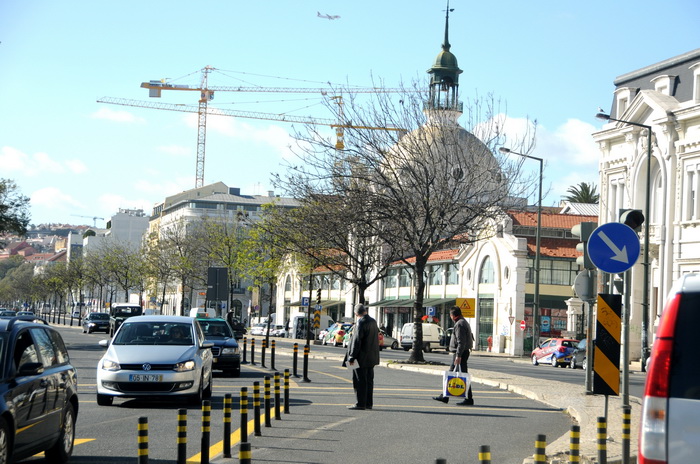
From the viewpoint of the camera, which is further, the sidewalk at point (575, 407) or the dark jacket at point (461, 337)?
the dark jacket at point (461, 337)

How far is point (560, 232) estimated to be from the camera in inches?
2771

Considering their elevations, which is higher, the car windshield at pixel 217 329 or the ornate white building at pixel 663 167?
the ornate white building at pixel 663 167

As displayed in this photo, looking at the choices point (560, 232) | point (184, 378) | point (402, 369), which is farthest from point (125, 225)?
point (184, 378)

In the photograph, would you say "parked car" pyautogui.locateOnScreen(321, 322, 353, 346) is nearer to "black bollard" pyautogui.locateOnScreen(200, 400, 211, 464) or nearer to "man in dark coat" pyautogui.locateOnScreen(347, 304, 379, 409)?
"man in dark coat" pyautogui.locateOnScreen(347, 304, 379, 409)

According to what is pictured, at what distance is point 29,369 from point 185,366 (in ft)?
25.1

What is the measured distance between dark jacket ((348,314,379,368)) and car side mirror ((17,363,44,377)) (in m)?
8.25

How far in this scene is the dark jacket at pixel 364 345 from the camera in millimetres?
17734

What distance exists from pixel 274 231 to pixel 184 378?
28206 mm

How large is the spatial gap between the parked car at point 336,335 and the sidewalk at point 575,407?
29.8 m

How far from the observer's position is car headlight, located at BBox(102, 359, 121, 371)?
17359 mm

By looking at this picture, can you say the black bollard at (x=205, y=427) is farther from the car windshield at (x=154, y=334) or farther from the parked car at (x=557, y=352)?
the parked car at (x=557, y=352)

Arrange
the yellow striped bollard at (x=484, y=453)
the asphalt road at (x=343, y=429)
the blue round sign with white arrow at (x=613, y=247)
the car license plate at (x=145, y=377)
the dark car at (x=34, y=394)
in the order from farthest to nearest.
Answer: the car license plate at (x=145, y=377), the blue round sign with white arrow at (x=613, y=247), the asphalt road at (x=343, y=429), the dark car at (x=34, y=394), the yellow striped bollard at (x=484, y=453)

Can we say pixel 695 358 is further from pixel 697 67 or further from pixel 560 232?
pixel 560 232

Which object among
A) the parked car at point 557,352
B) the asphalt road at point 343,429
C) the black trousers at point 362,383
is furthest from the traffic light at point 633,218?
the parked car at point 557,352
